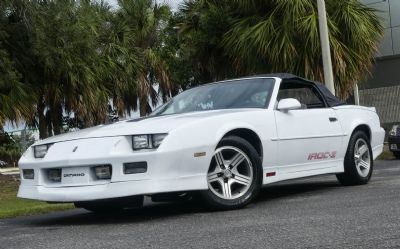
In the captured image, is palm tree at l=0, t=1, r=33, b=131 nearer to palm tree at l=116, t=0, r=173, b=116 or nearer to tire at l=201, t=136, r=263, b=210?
tire at l=201, t=136, r=263, b=210

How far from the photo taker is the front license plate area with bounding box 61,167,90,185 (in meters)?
5.52

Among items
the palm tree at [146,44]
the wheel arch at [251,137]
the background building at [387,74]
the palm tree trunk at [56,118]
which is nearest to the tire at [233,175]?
the wheel arch at [251,137]

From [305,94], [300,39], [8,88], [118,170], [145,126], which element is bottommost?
[118,170]

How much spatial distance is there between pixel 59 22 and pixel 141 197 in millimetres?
10434

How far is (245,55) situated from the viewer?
582 inches

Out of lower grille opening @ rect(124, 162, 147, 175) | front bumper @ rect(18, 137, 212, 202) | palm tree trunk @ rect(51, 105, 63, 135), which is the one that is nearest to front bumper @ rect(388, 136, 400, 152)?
front bumper @ rect(18, 137, 212, 202)

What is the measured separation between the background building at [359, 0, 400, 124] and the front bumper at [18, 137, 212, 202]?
17.2 m

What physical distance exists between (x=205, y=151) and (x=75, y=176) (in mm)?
1164

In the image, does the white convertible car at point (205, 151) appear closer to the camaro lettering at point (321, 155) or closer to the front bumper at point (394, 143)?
the camaro lettering at point (321, 155)

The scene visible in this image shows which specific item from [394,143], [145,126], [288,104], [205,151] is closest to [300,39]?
[394,143]

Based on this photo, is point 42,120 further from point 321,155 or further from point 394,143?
point 321,155

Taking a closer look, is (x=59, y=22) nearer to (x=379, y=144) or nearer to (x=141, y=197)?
(x=379, y=144)

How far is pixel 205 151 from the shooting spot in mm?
5676

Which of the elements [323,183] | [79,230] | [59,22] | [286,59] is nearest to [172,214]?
[79,230]
